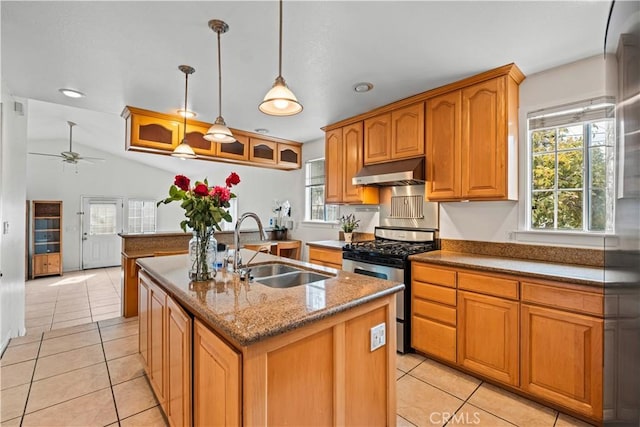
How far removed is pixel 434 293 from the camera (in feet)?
8.01

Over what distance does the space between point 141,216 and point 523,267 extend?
886 centimetres

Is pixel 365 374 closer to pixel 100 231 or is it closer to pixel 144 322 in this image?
pixel 144 322

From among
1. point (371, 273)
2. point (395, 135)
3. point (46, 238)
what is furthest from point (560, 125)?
point (46, 238)

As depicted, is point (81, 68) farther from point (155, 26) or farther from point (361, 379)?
point (361, 379)

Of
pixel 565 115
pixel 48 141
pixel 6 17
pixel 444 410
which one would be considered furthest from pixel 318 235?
pixel 48 141

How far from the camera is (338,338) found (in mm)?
1214

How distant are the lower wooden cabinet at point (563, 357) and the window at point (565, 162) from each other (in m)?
0.84

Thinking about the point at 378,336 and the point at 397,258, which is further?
the point at 397,258

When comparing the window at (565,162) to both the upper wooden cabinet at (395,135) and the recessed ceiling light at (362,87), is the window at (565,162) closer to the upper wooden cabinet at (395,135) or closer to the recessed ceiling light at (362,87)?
the upper wooden cabinet at (395,135)

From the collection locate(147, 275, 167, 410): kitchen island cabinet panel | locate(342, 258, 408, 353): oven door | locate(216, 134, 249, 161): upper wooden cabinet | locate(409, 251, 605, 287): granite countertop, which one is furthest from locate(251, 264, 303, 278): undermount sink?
locate(216, 134, 249, 161): upper wooden cabinet

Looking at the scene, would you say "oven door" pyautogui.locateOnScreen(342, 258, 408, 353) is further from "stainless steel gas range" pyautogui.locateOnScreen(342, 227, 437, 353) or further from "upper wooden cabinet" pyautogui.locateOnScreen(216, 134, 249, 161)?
"upper wooden cabinet" pyautogui.locateOnScreen(216, 134, 249, 161)

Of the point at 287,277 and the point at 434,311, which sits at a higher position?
the point at 287,277

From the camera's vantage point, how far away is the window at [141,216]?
792 centimetres

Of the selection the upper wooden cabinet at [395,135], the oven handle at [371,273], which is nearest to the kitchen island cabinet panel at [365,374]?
the oven handle at [371,273]
